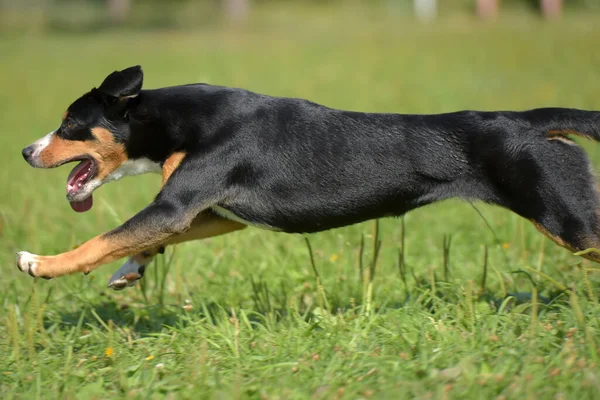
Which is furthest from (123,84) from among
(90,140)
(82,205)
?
(82,205)

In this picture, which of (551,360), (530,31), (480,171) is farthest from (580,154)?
(530,31)

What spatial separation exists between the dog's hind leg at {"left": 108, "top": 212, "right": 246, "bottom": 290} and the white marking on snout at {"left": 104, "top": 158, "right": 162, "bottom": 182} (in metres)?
0.43

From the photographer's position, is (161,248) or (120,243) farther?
(161,248)

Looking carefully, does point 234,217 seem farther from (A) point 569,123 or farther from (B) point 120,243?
(A) point 569,123

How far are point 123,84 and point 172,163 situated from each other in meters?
0.53

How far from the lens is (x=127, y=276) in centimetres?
462

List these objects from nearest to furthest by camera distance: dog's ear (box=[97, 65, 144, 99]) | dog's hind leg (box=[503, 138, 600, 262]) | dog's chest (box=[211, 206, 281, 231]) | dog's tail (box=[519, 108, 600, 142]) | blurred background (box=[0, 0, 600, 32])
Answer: dog's hind leg (box=[503, 138, 600, 262])
dog's tail (box=[519, 108, 600, 142])
dog's ear (box=[97, 65, 144, 99])
dog's chest (box=[211, 206, 281, 231])
blurred background (box=[0, 0, 600, 32])

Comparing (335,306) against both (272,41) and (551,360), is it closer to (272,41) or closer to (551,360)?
(551,360)

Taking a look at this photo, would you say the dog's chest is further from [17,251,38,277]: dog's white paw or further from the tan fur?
[17,251,38,277]: dog's white paw

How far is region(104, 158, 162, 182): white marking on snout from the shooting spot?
4465 millimetres

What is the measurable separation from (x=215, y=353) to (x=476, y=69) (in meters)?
12.9

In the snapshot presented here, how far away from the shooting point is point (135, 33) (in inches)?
1270

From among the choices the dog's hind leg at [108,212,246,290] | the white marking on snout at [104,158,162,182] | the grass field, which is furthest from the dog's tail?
the white marking on snout at [104,158,162,182]

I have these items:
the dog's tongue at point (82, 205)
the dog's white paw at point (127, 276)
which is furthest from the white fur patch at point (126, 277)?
the dog's tongue at point (82, 205)
